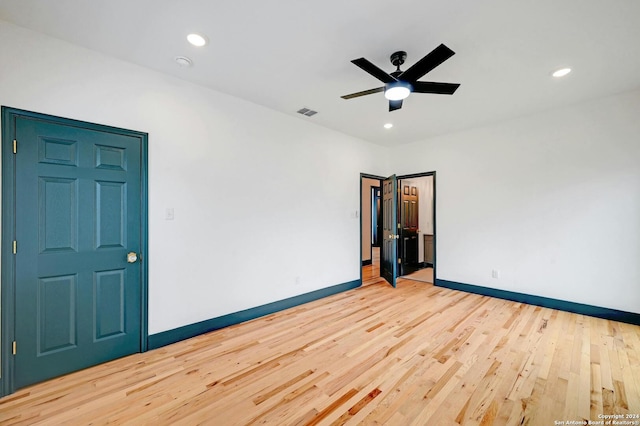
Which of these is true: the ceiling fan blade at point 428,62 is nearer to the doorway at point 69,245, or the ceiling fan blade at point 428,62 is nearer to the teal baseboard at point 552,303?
the doorway at point 69,245

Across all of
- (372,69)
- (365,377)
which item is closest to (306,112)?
(372,69)

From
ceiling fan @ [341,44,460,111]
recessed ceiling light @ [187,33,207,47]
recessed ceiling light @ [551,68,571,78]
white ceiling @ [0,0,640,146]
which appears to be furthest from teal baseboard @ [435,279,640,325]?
recessed ceiling light @ [187,33,207,47]

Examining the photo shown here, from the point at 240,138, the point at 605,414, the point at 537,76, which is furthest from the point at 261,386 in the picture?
the point at 537,76

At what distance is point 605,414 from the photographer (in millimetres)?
1782

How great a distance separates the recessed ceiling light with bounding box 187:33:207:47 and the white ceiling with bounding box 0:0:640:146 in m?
0.06

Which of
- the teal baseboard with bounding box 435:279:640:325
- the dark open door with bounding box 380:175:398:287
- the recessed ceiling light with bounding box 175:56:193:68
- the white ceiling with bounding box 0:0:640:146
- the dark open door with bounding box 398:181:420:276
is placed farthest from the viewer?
the dark open door with bounding box 398:181:420:276

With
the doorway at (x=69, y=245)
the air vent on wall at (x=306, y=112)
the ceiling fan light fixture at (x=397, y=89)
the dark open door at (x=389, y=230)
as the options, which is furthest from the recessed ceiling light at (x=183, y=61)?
the dark open door at (x=389, y=230)

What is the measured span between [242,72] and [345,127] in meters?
2.12

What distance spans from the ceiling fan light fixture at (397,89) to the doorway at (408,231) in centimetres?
269

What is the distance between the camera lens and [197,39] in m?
2.27

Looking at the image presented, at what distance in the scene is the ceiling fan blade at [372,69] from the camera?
2080 millimetres

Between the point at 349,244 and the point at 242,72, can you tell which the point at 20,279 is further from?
the point at 349,244

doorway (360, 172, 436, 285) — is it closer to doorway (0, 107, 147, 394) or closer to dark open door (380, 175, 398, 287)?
dark open door (380, 175, 398, 287)

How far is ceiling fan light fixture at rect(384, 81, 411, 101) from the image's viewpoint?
2.37 m
